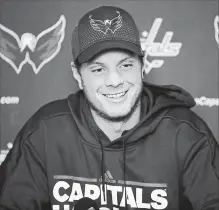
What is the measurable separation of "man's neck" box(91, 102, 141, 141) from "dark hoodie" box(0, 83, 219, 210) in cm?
2

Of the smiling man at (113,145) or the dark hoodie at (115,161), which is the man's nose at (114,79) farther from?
the dark hoodie at (115,161)

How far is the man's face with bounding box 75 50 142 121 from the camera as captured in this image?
1.19 m

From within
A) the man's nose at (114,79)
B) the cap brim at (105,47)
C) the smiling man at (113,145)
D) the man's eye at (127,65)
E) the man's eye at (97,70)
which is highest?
the cap brim at (105,47)

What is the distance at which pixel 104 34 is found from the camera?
1.19 metres

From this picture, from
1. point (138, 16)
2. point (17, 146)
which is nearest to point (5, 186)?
point (17, 146)

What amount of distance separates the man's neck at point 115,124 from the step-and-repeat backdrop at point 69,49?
1.24ft

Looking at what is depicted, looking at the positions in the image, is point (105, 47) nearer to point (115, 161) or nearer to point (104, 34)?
point (104, 34)

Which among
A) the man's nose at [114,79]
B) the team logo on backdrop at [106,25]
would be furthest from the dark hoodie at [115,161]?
the team logo on backdrop at [106,25]

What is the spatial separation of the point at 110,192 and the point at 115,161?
0.11m

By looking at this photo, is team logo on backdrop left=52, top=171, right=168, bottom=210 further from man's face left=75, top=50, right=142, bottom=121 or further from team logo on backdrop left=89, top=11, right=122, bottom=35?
team logo on backdrop left=89, top=11, right=122, bottom=35

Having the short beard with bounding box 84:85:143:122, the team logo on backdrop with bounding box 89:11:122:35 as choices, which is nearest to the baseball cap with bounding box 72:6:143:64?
the team logo on backdrop with bounding box 89:11:122:35

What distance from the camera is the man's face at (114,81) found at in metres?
1.19

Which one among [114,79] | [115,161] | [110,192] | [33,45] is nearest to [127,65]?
[114,79]

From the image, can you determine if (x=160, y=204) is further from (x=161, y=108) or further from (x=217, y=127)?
(x=217, y=127)
